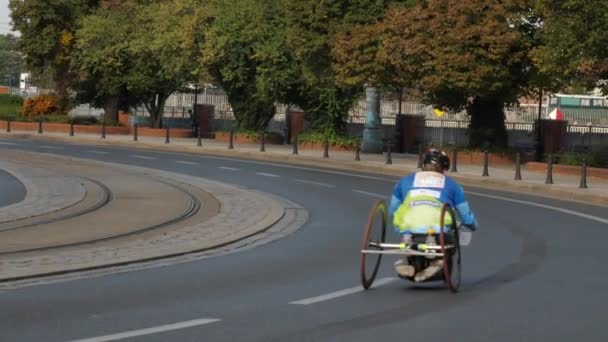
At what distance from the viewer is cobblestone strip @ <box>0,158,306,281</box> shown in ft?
46.9

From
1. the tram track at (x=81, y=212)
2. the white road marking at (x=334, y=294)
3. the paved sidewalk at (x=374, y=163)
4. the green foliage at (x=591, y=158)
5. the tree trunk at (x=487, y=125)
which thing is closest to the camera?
the white road marking at (x=334, y=294)

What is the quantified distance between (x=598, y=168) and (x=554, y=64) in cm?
340

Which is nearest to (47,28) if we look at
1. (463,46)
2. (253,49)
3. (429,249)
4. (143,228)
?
(253,49)

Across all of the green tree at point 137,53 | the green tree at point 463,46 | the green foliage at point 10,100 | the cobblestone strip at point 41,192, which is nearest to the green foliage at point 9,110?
the green foliage at point 10,100

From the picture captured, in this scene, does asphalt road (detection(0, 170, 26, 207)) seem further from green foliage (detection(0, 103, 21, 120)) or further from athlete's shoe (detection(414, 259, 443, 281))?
green foliage (detection(0, 103, 21, 120))

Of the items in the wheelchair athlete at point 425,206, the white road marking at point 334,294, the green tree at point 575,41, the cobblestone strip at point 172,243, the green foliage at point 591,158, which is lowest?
the cobblestone strip at point 172,243

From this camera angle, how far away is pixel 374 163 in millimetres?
39906

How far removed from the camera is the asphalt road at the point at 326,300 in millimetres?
10180

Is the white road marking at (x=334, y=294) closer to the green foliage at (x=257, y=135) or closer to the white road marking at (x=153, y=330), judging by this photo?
the white road marking at (x=153, y=330)

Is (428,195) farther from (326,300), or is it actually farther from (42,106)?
(42,106)

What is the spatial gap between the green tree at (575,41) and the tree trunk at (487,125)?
7.53 meters

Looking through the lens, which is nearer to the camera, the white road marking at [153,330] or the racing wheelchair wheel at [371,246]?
the white road marking at [153,330]

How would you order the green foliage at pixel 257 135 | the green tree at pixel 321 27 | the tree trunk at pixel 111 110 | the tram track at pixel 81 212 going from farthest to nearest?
the tree trunk at pixel 111 110 < the green foliage at pixel 257 135 < the green tree at pixel 321 27 < the tram track at pixel 81 212

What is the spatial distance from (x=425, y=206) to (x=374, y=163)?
2767 cm
